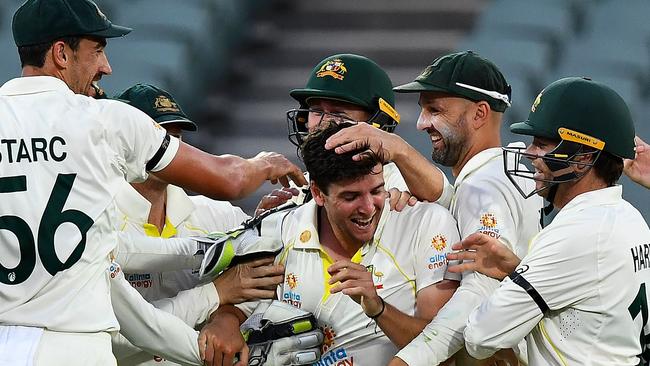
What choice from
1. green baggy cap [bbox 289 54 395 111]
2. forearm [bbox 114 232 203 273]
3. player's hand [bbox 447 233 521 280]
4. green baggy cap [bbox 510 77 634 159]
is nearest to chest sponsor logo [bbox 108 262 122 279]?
forearm [bbox 114 232 203 273]

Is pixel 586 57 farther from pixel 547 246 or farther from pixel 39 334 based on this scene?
pixel 39 334

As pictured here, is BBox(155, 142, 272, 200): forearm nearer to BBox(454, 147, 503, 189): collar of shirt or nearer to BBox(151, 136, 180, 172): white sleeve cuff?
BBox(151, 136, 180, 172): white sleeve cuff

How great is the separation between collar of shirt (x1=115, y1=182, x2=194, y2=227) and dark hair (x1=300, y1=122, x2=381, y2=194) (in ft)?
2.35

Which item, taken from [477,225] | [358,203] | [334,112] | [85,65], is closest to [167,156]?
[85,65]

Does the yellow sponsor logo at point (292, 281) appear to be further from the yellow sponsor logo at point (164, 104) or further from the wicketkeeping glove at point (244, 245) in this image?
the yellow sponsor logo at point (164, 104)

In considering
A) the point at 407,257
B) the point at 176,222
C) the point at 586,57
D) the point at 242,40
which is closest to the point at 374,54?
the point at 242,40

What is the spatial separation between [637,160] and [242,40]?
4741 mm

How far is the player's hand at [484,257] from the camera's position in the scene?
10.4 ft

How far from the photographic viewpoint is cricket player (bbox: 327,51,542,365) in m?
3.19

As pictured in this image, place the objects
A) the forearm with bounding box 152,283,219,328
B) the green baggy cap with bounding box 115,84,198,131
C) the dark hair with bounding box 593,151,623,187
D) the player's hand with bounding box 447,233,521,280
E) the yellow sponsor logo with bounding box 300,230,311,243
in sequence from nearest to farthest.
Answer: the dark hair with bounding box 593,151,623,187, the player's hand with bounding box 447,233,521,280, the yellow sponsor logo with bounding box 300,230,311,243, the forearm with bounding box 152,283,219,328, the green baggy cap with bounding box 115,84,198,131

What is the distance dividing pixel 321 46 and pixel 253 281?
15.3 feet

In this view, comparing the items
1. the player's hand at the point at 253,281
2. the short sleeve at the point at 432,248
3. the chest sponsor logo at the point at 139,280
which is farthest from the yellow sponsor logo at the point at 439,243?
the chest sponsor logo at the point at 139,280

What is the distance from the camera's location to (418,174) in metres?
3.33

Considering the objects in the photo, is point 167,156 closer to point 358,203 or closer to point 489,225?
point 358,203
